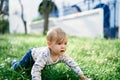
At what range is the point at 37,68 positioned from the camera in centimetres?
385

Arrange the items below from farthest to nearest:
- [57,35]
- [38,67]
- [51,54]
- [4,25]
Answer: [4,25], [51,54], [38,67], [57,35]

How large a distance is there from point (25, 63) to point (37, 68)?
0.55m

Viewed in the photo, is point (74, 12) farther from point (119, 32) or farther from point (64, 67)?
point (64, 67)

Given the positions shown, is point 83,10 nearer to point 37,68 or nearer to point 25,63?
point 25,63

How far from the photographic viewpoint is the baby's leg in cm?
430

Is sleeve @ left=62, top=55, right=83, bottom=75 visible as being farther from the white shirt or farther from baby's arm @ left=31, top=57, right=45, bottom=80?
baby's arm @ left=31, top=57, right=45, bottom=80

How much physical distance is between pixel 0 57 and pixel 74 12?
1283 centimetres

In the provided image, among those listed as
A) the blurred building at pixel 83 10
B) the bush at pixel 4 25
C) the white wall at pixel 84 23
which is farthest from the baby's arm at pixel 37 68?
the bush at pixel 4 25

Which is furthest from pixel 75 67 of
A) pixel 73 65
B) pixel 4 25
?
pixel 4 25

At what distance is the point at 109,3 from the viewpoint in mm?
15125

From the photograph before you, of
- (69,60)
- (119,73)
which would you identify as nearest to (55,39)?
(69,60)

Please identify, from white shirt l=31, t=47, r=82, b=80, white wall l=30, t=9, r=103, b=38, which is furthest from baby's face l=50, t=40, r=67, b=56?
white wall l=30, t=9, r=103, b=38

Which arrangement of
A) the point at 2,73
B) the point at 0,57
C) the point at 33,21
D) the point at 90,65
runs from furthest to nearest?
Answer: the point at 33,21
the point at 0,57
the point at 90,65
the point at 2,73

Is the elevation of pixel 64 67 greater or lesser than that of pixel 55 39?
lesser
